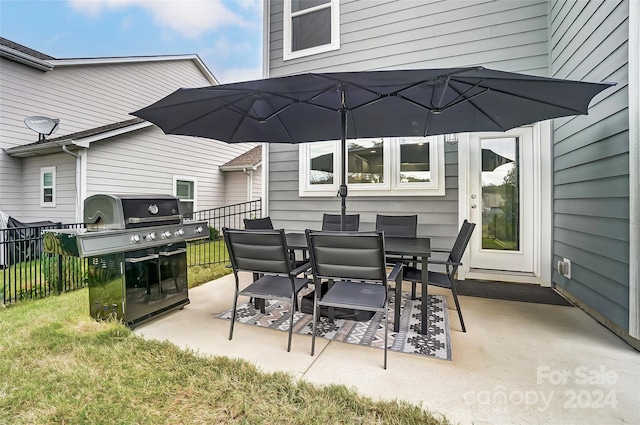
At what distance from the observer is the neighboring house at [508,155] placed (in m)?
2.46

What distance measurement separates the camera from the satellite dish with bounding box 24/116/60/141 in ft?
22.3

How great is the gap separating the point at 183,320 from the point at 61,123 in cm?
835

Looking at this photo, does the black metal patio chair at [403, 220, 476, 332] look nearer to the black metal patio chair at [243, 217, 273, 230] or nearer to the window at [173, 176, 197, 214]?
the black metal patio chair at [243, 217, 273, 230]

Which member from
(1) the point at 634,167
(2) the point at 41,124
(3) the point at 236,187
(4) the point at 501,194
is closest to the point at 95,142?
(2) the point at 41,124

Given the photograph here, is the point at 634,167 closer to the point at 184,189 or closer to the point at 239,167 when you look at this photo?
the point at 239,167

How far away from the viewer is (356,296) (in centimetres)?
233

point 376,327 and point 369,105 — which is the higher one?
point 369,105

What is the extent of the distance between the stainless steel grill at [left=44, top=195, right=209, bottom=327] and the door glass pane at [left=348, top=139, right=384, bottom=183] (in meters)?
2.82

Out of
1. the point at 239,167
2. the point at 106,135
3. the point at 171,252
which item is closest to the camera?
the point at 171,252

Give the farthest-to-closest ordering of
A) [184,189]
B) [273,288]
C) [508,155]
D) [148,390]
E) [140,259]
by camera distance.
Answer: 1. [184,189]
2. [508,155]
3. [140,259]
4. [273,288]
5. [148,390]

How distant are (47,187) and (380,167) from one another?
336 inches

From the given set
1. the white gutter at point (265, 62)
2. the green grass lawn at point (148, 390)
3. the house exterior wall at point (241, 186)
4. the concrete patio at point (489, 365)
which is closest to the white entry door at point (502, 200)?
the concrete patio at point (489, 365)

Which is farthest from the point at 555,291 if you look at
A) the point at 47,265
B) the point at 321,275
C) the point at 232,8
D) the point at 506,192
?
the point at 232,8

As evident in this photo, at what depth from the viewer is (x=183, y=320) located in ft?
9.48
